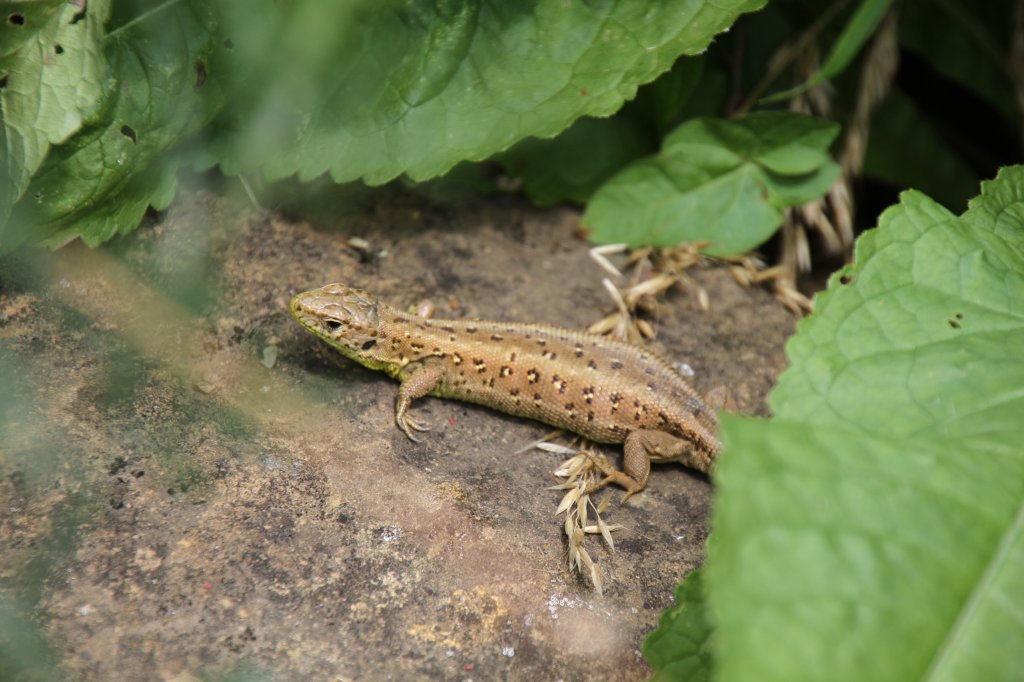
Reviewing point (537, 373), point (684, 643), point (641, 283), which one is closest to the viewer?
point (684, 643)

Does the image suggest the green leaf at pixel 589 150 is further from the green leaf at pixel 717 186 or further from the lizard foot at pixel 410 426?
the lizard foot at pixel 410 426

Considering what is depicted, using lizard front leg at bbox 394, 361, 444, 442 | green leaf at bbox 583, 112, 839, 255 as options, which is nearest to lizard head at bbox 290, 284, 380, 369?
lizard front leg at bbox 394, 361, 444, 442

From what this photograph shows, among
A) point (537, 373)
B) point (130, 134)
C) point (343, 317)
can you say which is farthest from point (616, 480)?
point (130, 134)

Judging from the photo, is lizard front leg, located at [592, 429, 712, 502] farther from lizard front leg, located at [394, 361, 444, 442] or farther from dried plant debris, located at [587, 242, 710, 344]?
lizard front leg, located at [394, 361, 444, 442]

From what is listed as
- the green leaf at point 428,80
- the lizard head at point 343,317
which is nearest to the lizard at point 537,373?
the lizard head at point 343,317

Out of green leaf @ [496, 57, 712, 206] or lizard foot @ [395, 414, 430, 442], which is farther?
green leaf @ [496, 57, 712, 206]

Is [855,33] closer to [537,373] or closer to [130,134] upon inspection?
[537,373]
